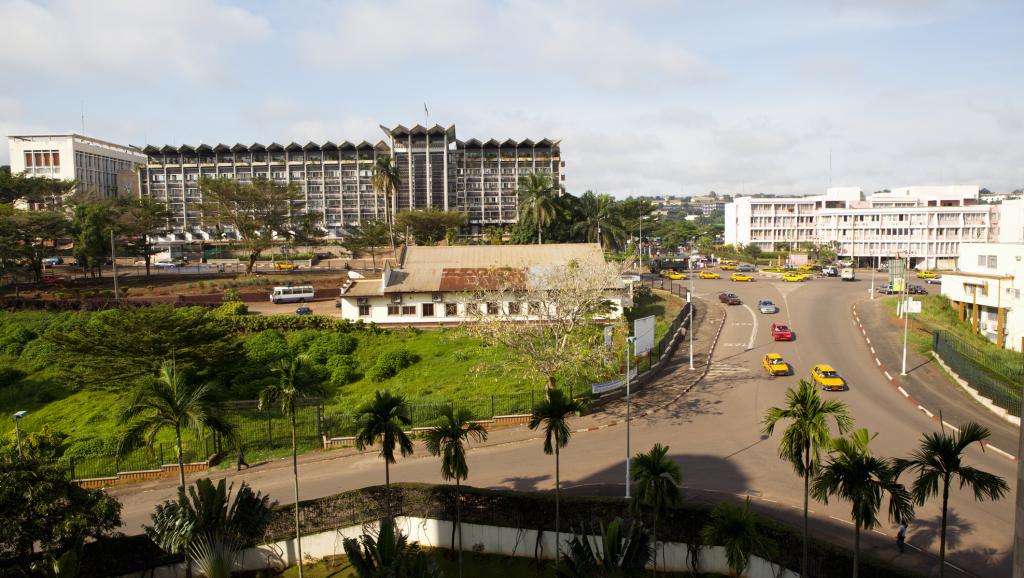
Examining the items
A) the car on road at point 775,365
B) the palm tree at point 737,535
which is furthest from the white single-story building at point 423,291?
the palm tree at point 737,535

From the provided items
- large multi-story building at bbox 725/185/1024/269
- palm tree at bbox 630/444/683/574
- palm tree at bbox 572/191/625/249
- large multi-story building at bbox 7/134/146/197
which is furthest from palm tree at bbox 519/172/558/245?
large multi-story building at bbox 7/134/146/197

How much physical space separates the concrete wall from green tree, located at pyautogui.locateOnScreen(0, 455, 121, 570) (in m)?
2.84

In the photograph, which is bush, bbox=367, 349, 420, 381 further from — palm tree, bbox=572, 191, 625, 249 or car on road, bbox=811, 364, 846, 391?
palm tree, bbox=572, 191, 625, 249

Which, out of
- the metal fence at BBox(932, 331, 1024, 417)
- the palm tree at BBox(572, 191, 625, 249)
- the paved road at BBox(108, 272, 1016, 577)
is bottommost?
the paved road at BBox(108, 272, 1016, 577)

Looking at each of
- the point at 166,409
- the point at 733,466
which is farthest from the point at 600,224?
the point at 166,409

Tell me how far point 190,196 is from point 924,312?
132982 millimetres

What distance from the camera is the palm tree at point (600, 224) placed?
76.6 metres

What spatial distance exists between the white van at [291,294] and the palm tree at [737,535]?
50.0m

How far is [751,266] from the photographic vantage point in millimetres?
101812

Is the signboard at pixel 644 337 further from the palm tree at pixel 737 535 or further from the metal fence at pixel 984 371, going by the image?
the palm tree at pixel 737 535

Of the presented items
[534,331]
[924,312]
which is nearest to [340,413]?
[534,331]

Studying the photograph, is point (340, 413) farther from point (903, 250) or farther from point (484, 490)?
point (903, 250)

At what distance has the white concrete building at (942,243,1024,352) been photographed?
4725cm

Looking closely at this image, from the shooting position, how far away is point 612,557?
15.1 m
